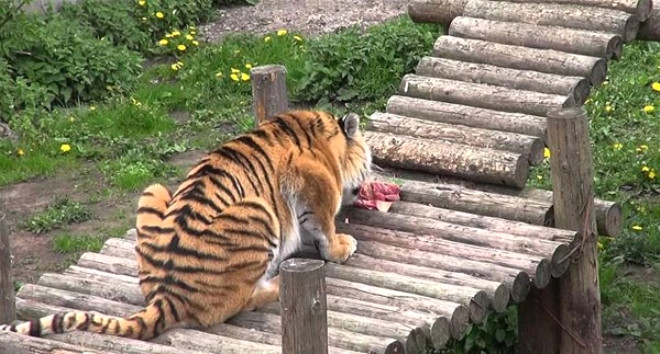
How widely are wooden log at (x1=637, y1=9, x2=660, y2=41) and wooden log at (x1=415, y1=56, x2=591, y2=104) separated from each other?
1.77ft

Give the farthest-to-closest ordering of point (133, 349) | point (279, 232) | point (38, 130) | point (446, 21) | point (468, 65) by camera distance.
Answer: point (38, 130) < point (446, 21) < point (468, 65) < point (279, 232) < point (133, 349)

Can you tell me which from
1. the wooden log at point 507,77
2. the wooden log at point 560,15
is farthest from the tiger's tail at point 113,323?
the wooden log at point 560,15

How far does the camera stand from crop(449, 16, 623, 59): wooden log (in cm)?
689

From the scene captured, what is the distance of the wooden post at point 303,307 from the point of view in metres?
4.52

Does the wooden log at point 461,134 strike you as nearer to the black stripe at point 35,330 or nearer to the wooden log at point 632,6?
the wooden log at point 632,6

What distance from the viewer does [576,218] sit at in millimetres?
6047

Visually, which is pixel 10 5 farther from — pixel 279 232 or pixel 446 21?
pixel 279 232

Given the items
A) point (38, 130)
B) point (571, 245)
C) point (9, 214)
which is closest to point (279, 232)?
point (571, 245)

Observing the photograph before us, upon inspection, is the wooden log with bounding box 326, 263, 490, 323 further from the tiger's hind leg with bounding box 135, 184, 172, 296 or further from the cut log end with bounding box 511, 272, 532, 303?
the tiger's hind leg with bounding box 135, 184, 172, 296

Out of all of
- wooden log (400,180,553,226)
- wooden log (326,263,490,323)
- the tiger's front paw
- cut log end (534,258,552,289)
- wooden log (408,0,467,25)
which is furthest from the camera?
wooden log (408,0,467,25)

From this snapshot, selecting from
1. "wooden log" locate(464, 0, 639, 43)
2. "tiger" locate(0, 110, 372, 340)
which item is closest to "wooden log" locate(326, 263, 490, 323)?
"tiger" locate(0, 110, 372, 340)

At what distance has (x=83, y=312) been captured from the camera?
5539 millimetres

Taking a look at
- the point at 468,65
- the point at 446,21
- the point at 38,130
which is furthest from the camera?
the point at 38,130

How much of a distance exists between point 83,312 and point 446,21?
307 cm
